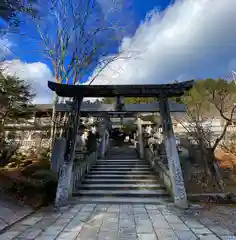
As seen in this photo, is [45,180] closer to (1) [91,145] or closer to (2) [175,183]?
(2) [175,183]

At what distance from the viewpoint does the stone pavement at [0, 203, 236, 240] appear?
12.4 feet

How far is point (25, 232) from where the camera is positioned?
3945 millimetres

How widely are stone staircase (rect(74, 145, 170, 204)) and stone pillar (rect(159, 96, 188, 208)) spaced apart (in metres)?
0.71

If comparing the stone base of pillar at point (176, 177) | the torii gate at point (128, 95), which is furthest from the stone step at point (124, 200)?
the torii gate at point (128, 95)

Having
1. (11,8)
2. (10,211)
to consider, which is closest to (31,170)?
(10,211)

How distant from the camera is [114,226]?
4.31m

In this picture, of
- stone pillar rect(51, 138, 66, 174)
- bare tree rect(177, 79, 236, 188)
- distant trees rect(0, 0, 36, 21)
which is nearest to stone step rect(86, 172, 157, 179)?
stone pillar rect(51, 138, 66, 174)

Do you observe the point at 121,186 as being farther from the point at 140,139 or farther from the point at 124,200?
the point at 140,139

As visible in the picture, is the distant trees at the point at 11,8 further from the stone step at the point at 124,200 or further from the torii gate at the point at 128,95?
the stone step at the point at 124,200

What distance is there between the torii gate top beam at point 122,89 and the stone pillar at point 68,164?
0.36m

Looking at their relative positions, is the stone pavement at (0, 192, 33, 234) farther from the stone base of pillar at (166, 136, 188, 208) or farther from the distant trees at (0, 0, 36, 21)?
the stone base of pillar at (166, 136, 188, 208)

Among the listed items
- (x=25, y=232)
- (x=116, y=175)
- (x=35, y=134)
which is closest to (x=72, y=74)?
(x=35, y=134)

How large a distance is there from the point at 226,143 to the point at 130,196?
301 inches

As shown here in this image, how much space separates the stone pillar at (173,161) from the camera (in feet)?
19.7
